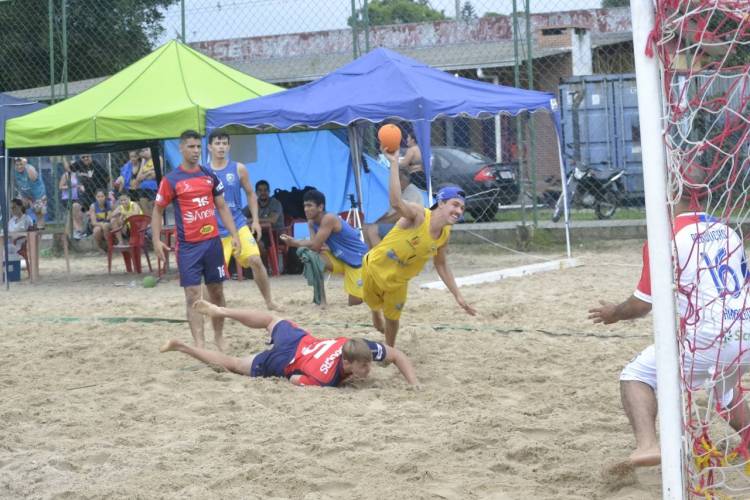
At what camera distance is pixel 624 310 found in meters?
4.36

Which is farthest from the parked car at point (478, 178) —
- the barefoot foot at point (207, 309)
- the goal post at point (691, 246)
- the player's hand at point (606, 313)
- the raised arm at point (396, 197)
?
the goal post at point (691, 246)

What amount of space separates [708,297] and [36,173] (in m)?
14.4

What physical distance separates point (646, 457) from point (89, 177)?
14459 mm

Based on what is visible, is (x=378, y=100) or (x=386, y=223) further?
(x=378, y=100)

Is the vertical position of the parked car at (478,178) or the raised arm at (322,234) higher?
the parked car at (478,178)

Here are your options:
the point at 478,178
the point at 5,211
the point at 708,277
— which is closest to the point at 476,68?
the point at 478,178

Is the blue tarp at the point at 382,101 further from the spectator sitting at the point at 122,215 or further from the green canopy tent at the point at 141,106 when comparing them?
the spectator sitting at the point at 122,215

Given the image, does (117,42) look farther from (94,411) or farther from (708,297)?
(708,297)

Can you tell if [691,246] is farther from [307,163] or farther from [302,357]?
[307,163]

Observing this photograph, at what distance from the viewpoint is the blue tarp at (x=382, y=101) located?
40.3ft

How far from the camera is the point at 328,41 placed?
18031 millimetres

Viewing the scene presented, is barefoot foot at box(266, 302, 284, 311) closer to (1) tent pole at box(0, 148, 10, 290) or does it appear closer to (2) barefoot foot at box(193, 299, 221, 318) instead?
(2) barefoot foot at box(193, 299, 221, 318)

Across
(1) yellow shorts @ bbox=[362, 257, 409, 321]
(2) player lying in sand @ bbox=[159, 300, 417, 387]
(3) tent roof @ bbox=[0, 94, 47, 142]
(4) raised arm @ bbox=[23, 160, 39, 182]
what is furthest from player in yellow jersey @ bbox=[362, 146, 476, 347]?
(4) raised arm @ bbox=[23, 160, 39, 182]

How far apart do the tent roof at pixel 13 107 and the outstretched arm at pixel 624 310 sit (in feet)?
40.0
